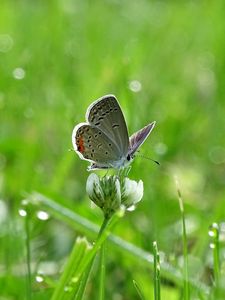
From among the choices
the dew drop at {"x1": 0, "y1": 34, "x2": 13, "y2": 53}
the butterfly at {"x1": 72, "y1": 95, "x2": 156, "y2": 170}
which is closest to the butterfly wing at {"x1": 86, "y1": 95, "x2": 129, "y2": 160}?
the butterfly at {"x1": 72, "y1": 95, "x2": 156, "y2": 170}

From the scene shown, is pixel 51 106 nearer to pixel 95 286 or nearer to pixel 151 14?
pixel 95 286

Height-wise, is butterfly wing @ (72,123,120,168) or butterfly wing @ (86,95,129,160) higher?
butterfly wing @ (86,95,129,160)

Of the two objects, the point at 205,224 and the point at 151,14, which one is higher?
the point at 151,14

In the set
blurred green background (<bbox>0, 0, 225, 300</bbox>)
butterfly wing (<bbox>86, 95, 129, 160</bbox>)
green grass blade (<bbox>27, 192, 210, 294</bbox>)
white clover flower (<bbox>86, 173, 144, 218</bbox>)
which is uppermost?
Answer: blurred green background (<bbox>0, 0, 225, 300</bbox>)

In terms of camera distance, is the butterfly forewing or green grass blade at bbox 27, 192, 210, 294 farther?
green grass blade at bbox 27, 192, 210, 294

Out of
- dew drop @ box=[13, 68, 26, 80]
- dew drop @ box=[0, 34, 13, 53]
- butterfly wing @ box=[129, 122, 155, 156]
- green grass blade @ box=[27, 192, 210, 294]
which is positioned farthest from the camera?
dew drop @ box=[0, 34, 13, 53]

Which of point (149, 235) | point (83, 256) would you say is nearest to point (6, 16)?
point (149, 235)

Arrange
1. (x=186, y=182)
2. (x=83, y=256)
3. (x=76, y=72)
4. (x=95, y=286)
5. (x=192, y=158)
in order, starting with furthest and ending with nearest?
(x=76, y=72), (x=192, y=158), (x=186, y=182), (x=95, y=286), (x=83, y=256)

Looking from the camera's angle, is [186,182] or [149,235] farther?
[186,182]

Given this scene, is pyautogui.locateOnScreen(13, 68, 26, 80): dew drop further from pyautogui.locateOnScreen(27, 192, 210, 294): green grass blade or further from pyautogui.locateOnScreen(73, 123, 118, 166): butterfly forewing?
pyautogui.locateOnScreen(73, 123, 118, 166): butterfly forewing
